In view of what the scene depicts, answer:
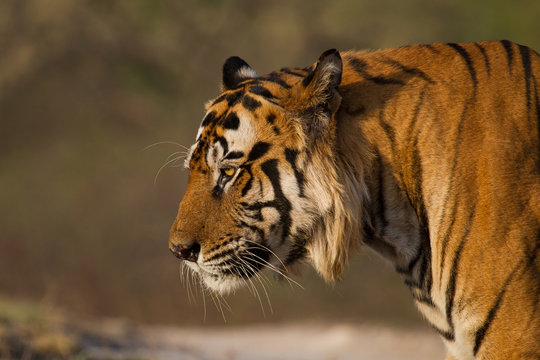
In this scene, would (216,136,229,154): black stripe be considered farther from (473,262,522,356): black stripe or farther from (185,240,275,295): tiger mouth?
(473,262,522,356): black stripe

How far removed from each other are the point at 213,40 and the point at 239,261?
10555 mm

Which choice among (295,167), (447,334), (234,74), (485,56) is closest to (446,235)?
(447,334)

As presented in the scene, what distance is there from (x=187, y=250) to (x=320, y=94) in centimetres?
62

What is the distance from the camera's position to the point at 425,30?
11258 mm

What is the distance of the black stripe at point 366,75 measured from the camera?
2059 mm

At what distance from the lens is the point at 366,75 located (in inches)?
82.4

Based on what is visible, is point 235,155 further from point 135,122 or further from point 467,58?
point 135,122

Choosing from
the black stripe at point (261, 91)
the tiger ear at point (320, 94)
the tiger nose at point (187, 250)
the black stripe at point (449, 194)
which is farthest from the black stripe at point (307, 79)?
the tiger nose at point (187, 250)

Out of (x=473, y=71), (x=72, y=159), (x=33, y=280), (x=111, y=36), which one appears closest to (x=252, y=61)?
(x=111, y=36)

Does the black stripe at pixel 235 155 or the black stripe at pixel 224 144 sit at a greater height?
the black stripe at pixel 224 144

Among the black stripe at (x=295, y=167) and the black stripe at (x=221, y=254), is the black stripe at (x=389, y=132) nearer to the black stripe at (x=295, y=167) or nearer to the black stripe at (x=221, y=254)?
the black stripe at (x=295, y=167)

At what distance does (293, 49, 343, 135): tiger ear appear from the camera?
6.35 ft

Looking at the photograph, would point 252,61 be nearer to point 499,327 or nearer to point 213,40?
point 213,40

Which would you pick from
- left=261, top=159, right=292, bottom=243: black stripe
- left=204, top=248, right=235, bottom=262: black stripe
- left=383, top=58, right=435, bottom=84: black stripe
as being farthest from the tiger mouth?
left=383, top=58, right=435, bottom=84: black stripe
